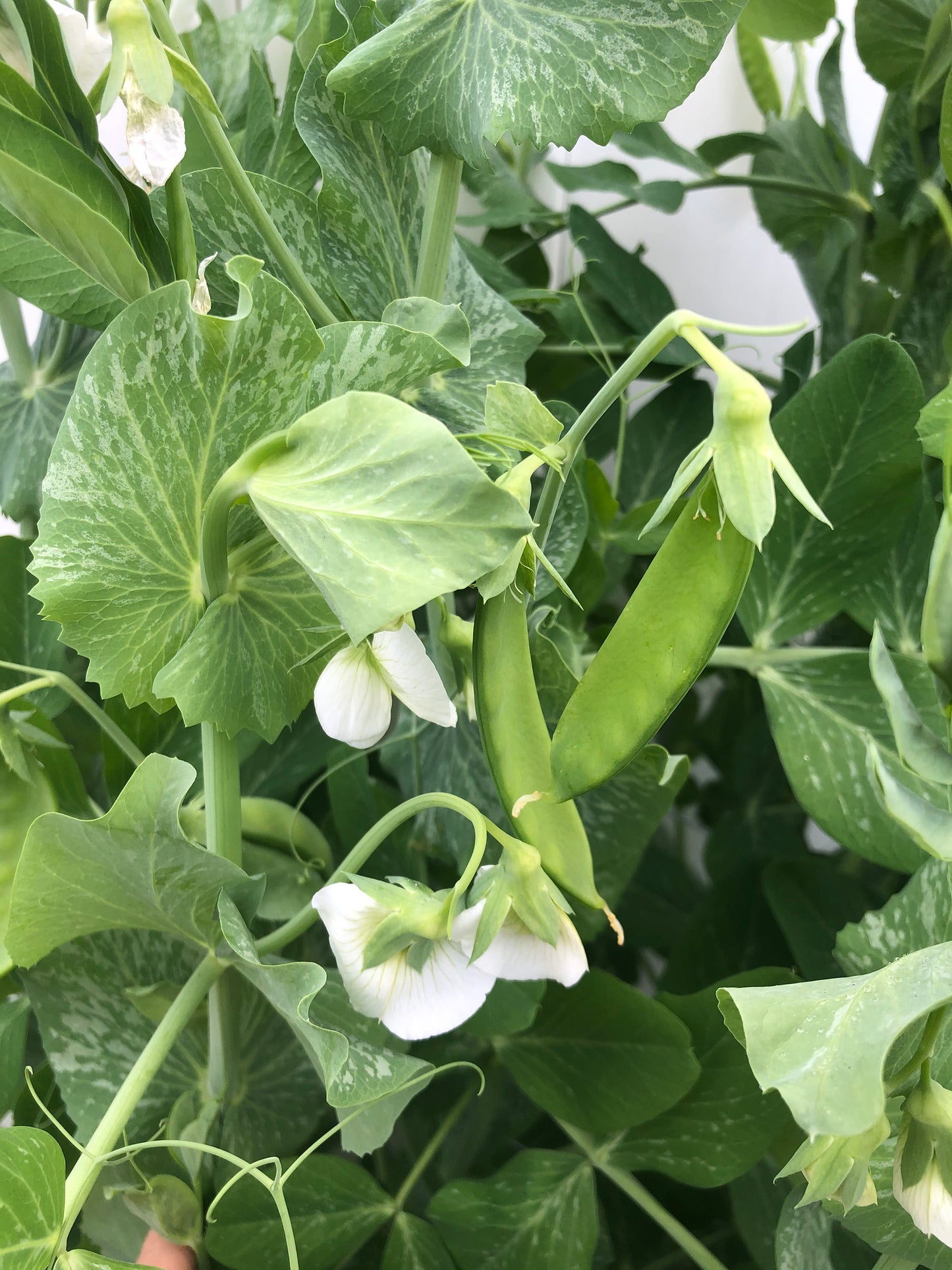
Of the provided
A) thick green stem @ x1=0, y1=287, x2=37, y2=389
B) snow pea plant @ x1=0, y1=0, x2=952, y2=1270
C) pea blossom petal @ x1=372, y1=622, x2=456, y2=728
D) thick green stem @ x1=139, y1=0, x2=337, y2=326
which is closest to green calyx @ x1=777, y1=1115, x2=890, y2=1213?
snow pea plant @ x1=0, y1=0, x2=952, y2=1270

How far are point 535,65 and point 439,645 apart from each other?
17 cm

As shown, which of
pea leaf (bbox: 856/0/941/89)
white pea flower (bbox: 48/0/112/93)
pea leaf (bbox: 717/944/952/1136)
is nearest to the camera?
pea leaf (bbox: 717/944/952/1136)

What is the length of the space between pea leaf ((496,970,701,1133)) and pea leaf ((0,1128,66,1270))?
205mm

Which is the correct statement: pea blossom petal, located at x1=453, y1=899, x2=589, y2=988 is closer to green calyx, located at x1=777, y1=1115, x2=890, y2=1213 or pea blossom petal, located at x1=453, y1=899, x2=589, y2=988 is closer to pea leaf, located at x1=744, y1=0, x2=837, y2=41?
green calyx, located at x1=777, y1=1115, x2=890, y2=1213

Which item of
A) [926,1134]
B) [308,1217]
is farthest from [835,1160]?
[308,1217]

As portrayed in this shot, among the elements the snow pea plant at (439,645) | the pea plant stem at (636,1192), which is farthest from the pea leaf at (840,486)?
the pea plant stem at (636,1192)

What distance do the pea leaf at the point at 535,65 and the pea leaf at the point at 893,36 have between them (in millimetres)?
198

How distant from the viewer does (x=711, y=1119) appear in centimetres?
38

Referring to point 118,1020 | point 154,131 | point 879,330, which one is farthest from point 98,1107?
point 879,330

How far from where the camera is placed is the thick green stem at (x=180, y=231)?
0.25 metres

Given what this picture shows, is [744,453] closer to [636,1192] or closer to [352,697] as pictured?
[352,697]

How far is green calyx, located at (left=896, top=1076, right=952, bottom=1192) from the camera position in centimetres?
22

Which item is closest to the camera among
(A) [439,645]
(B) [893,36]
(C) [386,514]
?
(C) [386,514]

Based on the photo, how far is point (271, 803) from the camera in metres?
0.38
